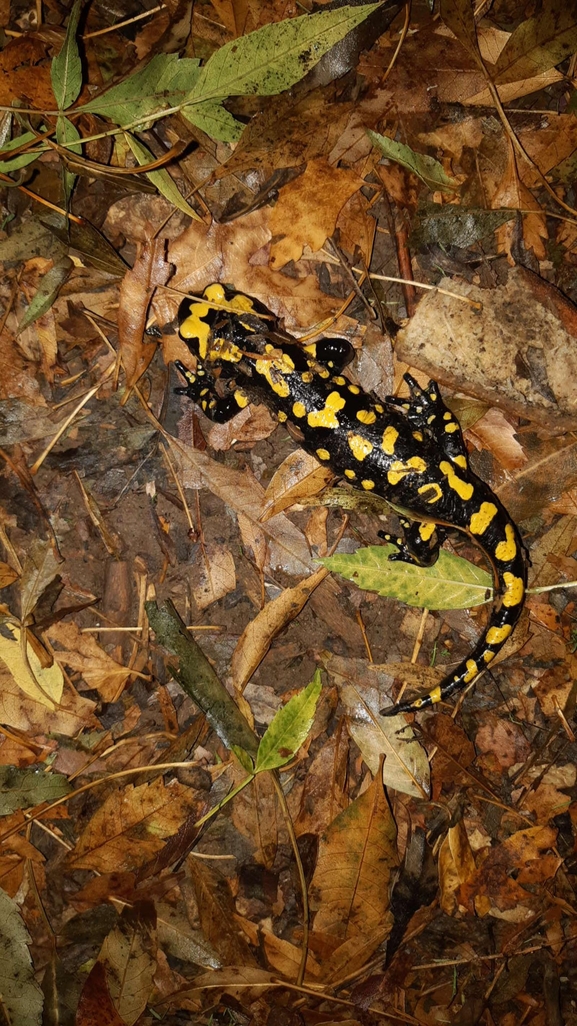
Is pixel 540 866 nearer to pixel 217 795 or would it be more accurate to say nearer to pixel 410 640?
pixel 410 640

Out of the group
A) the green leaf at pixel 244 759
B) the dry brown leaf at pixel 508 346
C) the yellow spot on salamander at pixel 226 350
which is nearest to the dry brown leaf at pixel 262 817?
the green leaf at pixel 244 759

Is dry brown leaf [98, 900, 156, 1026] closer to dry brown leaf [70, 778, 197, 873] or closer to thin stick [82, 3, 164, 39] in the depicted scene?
dry brown leaf [70, 778, 197, 873]

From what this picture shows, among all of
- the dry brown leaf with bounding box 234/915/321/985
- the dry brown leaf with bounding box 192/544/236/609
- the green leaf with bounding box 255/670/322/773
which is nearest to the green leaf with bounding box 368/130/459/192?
the dry brown leaf with bounding box 192/544/236/609

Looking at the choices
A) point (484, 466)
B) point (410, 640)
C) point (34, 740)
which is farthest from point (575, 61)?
point (34, 740)

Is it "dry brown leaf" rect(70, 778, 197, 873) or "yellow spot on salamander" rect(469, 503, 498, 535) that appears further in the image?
"dry brown leaf" rect(70, 778, 197, 873)

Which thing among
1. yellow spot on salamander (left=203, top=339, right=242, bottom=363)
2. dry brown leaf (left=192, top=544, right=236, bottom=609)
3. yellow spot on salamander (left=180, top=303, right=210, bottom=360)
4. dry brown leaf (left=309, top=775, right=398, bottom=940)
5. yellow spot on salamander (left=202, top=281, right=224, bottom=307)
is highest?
yellow spot on salamander (left=202, top=281, right=224, bottom=307)

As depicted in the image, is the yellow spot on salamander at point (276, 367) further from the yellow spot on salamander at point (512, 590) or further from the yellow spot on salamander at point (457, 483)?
the yellow spot on salamander at point (512, 590)

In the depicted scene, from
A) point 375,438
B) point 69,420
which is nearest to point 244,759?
point 375,438
